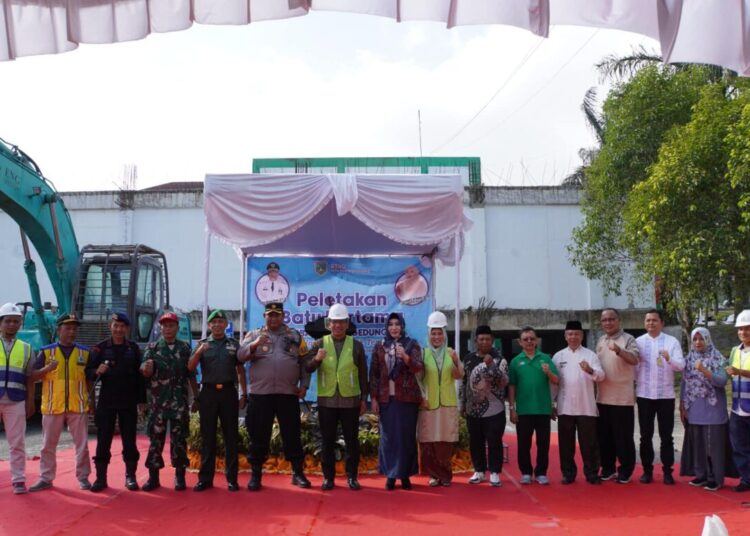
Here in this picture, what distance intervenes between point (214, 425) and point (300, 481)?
94 cm

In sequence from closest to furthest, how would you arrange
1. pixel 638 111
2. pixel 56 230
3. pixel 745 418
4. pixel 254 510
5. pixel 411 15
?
pixel 411 15, pixel 254 510, pixel 745 418, pixel 56 230, pixel 638 111

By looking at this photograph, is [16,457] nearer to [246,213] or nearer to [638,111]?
[246,213]

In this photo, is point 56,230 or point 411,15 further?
point 56,230

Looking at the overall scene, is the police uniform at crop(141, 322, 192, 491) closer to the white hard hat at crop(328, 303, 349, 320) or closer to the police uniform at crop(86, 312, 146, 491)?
the police uniform at crop(86, 312, 146, 491)

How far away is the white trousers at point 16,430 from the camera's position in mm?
6396

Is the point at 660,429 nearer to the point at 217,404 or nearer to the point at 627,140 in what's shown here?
the point at 217,404

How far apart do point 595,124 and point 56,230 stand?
45.4 feet

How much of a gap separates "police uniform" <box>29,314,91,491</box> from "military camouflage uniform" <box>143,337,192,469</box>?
26.0 inches

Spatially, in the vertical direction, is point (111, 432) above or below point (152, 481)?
above

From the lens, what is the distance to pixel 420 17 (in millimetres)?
3369

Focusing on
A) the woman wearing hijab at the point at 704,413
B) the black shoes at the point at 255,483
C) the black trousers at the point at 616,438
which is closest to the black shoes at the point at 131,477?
the black shoes at the point at 255,483

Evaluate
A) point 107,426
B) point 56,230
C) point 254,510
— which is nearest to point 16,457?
point 107,426

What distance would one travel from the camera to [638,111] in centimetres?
1483

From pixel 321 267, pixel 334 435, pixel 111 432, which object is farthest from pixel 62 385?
pixel 321 267
